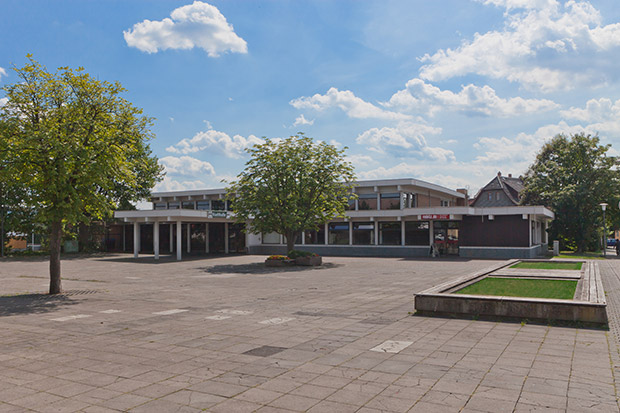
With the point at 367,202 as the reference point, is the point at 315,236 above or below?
below

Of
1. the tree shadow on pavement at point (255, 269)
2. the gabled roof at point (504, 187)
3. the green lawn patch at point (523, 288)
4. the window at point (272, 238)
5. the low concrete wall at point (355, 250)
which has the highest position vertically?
the gabled roof at point (504, 187)

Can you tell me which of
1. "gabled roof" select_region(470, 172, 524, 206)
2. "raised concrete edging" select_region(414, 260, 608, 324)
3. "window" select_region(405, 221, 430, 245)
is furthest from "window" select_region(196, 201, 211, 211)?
"gabled roof" select_region(470, 172, 524, 206)

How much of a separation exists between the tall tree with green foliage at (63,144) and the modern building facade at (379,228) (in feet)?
64.2

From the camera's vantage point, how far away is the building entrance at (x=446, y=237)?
122 ft

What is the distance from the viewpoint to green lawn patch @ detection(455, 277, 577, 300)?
1189cm

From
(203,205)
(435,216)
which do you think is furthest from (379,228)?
(203,205)

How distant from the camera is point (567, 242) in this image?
44.0m

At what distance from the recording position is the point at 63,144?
13.0 metres

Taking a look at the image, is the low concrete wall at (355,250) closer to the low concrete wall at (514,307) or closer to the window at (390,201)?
the window at (390,201)

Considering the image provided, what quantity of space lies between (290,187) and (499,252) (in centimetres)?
1647

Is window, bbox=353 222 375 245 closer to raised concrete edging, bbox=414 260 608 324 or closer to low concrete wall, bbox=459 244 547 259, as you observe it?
low concrete wall, bbox=459 244 547 259

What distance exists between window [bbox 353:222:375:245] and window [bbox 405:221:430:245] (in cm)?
298

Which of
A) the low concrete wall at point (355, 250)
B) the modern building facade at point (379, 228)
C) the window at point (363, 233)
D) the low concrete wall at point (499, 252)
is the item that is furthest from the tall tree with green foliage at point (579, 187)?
the window at point (363, 233)

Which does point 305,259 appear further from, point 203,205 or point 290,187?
point 203,205
